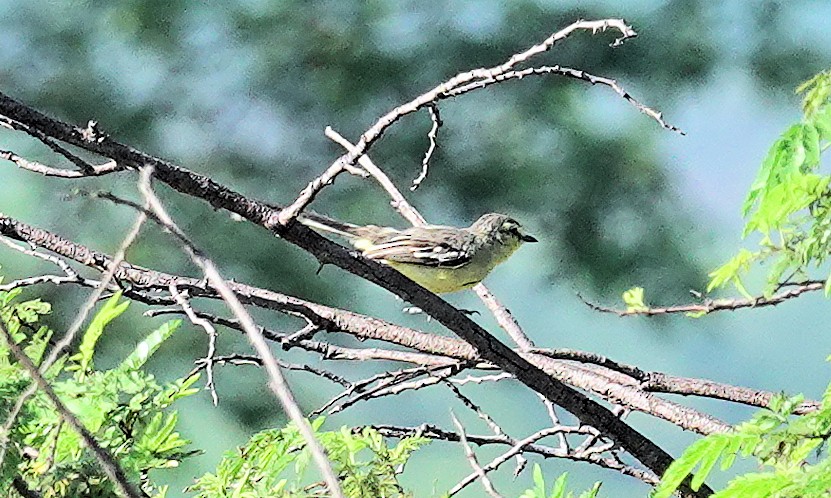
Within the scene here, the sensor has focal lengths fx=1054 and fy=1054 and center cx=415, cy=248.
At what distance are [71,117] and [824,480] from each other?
4.50ft

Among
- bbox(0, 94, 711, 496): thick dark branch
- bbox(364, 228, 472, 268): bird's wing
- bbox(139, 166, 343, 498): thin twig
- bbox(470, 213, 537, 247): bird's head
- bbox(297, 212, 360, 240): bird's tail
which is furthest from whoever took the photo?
bbox(470, 213, 537, 247): bird's head

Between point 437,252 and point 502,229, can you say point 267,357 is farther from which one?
point 502,229

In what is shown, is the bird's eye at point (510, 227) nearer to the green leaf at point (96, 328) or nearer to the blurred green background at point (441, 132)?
the blurred green background at point (441, 132)

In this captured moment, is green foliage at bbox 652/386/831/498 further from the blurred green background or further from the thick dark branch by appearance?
the blurred green background

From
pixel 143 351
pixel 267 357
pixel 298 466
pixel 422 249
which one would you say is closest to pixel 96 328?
pixel 143 351

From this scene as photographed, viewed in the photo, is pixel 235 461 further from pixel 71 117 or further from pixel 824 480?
pixel 71 117

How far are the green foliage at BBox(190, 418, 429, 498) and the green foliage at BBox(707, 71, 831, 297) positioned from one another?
267 millimetres

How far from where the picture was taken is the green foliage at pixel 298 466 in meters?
0.65

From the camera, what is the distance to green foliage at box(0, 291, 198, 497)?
51 centimetres

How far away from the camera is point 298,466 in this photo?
68 cm

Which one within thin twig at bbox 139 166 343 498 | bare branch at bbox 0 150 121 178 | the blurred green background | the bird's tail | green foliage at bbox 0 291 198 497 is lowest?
thin twig at bbox 139 166 343 498

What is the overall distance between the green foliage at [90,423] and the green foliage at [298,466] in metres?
0.06

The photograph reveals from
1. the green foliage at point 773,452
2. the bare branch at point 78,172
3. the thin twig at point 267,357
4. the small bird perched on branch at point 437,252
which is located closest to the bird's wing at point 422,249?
the small bird perched on branch at point 437,252

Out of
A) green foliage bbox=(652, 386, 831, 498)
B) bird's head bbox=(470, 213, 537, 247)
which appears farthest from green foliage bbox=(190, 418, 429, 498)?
bird's head bbox=(470, 213, 537, 247)
